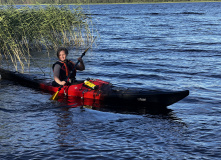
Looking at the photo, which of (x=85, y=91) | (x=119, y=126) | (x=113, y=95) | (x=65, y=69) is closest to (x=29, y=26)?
(x=65, y=69)

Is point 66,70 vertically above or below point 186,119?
above

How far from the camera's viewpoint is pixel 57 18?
16.3 meters

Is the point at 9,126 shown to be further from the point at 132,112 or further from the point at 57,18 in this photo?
the point at 57,18

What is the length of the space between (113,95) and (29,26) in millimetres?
7560

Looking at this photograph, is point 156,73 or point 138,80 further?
point 156,73

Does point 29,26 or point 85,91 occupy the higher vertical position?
point 29,26

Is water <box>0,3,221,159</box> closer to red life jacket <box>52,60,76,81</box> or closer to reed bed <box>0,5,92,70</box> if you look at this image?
red life jacket <box>52,60,76,81</box>

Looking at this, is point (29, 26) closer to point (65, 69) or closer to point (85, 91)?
point (65, 69)

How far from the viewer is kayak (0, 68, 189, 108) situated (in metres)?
7.92

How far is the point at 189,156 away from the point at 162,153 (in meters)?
0.44

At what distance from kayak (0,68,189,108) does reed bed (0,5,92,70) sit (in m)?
3.64

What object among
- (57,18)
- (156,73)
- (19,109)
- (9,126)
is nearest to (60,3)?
(57,18)

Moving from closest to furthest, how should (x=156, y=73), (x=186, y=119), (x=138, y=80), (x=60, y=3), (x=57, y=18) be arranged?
(x=186, y=119) < (x=138, y=80) < (x=156, y=73) < (x=57, y=18) < (x=60, y=3)

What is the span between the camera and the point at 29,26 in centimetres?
1445
